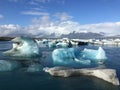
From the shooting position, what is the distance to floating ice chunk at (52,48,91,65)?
81.7 feet

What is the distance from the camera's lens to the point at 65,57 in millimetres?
26000

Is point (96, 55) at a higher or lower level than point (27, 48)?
lower

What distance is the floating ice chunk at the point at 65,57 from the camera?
24.9 meters

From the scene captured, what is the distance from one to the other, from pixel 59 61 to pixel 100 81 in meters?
9.45

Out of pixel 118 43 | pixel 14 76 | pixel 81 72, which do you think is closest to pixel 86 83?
pixel 81 72

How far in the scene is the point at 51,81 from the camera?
54.0 ft

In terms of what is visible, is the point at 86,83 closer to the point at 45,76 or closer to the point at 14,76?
the point at 45,76

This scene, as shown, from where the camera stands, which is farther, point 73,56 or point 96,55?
point 96,55

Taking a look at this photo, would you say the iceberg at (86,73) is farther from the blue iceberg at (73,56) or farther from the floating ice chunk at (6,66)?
the blue iceberg at (73,56)

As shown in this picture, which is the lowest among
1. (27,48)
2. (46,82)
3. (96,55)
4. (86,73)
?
(46,82)

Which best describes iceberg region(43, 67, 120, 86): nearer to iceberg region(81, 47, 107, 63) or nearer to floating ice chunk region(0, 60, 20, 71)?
floating ice chunk region(0, 60, 20, 71)

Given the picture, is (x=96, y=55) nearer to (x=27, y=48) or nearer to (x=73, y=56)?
(x=73, y=56)

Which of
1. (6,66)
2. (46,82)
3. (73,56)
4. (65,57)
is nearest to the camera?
(46,82)

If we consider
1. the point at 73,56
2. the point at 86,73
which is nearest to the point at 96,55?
the point at 73,56
